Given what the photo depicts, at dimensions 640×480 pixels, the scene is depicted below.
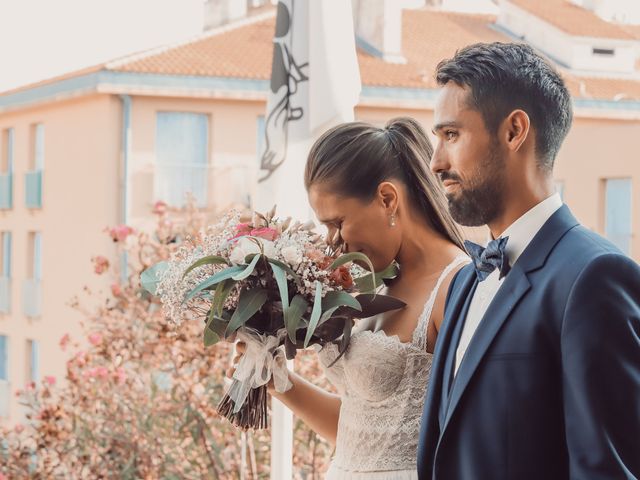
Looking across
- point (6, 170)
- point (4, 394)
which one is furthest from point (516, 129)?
point (6, 170)

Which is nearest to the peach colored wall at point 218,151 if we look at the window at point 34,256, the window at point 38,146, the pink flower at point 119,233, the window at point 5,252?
the window at point 38,146

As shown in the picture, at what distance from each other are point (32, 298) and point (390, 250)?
22.6 meters

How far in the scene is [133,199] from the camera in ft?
Answer: 71.2

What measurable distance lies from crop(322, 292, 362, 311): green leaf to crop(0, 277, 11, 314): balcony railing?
2387 centimetres

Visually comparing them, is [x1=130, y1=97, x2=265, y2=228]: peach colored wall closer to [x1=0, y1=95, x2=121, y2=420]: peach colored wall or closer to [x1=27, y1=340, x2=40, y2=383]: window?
[x1=0, y1=95, x2=121, y2=420]: peach colored wall

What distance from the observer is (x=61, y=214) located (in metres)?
23.6

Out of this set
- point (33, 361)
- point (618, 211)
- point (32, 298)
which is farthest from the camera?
point (33, 361)

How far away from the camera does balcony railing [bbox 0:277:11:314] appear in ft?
Result: 83.8

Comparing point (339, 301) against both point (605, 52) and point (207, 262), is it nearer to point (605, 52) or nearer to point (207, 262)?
point (207, 262)

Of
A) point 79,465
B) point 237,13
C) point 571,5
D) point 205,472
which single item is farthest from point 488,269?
point 571,5

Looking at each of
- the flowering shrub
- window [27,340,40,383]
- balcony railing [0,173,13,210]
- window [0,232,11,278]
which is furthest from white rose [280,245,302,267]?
window [0,232,11,278]

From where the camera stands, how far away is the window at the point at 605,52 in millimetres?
25641

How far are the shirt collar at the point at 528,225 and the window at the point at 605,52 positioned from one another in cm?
2466

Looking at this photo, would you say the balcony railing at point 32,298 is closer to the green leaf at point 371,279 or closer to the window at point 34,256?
the window at point 34,256
